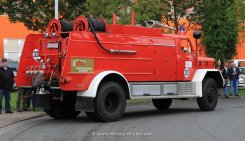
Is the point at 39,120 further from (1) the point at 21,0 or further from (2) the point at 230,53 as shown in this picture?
(2) the point at 230,53

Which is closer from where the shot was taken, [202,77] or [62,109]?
[62,109]

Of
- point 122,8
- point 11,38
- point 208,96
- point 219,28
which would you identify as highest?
point 122,8

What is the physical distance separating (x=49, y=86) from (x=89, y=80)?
3.61ft

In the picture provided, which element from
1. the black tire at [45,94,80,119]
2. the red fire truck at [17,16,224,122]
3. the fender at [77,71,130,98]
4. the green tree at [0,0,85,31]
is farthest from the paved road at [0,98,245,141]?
the green tree at [0,0,85,31]

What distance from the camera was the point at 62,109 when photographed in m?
15.6

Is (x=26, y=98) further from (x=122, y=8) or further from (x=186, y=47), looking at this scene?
(x=122, y=8)

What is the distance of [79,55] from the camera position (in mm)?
13766

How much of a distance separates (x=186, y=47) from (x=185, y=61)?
0.68 meters

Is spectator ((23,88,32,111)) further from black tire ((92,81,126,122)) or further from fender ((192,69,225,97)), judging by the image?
fender ((192,69,225,97))

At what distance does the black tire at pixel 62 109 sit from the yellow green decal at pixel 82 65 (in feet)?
5.83

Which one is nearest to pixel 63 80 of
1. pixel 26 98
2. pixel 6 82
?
pixel 6 82

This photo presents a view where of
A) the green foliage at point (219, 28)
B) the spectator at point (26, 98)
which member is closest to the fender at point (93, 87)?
the spectator at point (26, 98)

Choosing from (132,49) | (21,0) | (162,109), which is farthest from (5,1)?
(132,49)

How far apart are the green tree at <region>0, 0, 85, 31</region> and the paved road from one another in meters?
12.5
